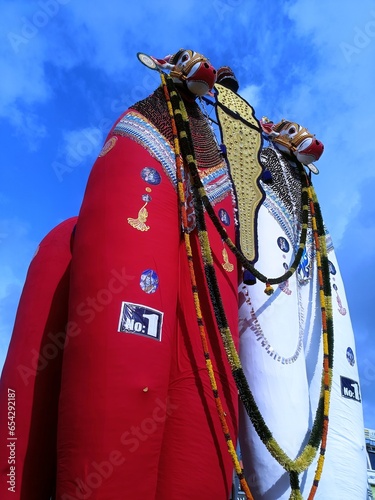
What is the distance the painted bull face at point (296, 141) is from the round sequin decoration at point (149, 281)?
2.72 m

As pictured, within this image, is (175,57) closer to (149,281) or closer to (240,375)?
(149,281)

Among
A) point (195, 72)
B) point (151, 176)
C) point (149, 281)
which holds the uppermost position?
point (195, 72)

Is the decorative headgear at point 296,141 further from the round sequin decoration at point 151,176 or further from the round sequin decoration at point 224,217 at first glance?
the round sequin decoration at point 151,176

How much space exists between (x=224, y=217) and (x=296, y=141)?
1746 millimetres

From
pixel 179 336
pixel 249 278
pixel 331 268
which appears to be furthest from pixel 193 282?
pixel 331 268

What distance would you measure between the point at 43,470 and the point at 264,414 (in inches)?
57.9

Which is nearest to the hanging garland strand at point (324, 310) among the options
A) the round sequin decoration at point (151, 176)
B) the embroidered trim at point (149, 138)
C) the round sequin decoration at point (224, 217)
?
the round sequin decoration at point (224, 217)

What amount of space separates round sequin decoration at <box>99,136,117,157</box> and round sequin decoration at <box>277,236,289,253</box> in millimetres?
1642

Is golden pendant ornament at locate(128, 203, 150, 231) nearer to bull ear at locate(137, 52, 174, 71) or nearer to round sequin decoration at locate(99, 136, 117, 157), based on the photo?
round sequin decoration at locate(99, 136, 117, 157)

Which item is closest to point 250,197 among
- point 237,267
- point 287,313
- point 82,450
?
point 237,267

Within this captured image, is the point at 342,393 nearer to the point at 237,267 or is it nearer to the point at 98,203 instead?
the point at 237,267

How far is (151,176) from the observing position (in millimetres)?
3982

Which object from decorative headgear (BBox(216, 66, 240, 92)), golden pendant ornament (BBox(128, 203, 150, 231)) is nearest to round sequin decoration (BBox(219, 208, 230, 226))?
golden pendant ornament (BBox(128, 203, 150, 231))

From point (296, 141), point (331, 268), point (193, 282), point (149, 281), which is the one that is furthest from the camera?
point (296, 141)
